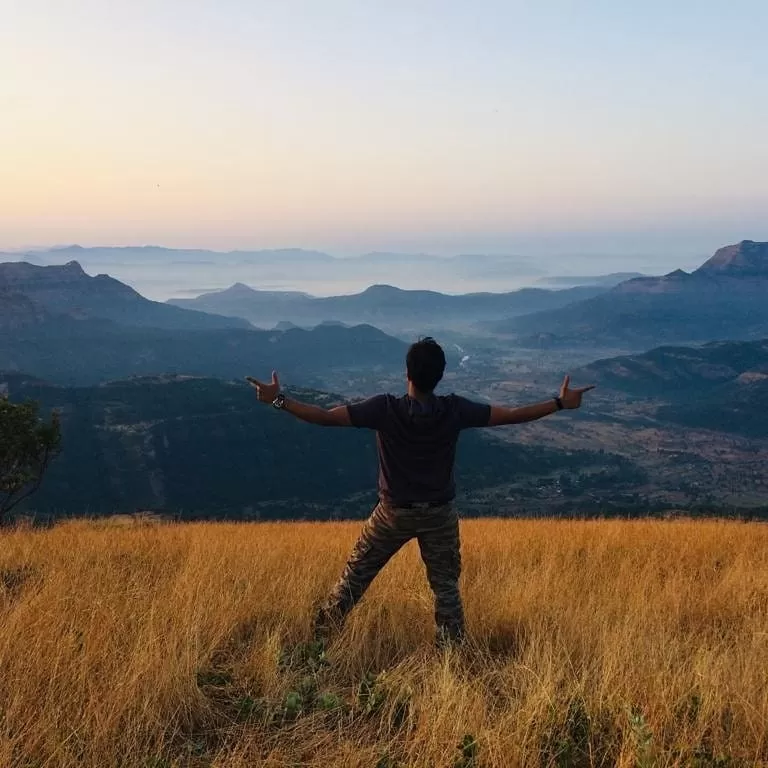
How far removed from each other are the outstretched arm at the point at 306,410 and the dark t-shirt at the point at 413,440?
83 millimetres

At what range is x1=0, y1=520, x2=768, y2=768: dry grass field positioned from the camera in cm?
320

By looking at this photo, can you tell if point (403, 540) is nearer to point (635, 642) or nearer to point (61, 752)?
point (635, 642)

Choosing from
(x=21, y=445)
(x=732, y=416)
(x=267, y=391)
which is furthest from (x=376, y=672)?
(x=732, y=416)

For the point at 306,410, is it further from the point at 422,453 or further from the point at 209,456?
the point at 209,456

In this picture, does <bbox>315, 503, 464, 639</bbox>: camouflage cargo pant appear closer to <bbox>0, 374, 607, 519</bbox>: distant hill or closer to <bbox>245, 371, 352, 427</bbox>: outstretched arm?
<bbox>245, 371, 352, 427</bbox>: outstretched arm

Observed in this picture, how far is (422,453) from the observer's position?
4.43 m

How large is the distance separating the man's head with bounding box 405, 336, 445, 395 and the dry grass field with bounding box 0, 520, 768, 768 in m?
1.65

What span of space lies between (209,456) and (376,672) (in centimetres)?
11378

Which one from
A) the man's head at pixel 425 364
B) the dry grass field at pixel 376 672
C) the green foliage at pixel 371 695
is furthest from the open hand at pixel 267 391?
the green foliage at pixel 371 695

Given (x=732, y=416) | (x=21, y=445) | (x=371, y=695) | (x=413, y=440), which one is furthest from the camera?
(x=732, y=416)

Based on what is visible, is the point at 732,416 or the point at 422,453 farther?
the point at 732,416

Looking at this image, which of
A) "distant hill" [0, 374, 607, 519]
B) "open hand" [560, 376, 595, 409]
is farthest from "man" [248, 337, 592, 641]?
"distant hill" [0, 374, 607, 519]

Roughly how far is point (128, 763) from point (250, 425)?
123m

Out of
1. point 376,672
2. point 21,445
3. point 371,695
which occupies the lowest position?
point 21,445
